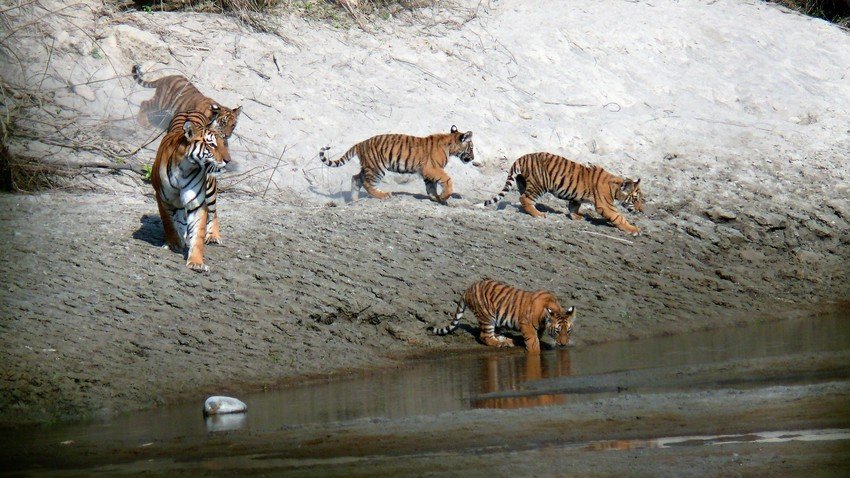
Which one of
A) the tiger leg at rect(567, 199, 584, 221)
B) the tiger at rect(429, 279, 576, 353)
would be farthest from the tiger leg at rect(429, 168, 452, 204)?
the tiger at rect(429, 279, 576, 353)

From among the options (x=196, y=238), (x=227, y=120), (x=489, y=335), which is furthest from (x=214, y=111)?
(x=489, y=335)

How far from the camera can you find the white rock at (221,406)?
838 cm

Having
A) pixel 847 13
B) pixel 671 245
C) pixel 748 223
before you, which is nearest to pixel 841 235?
pixel 748 223

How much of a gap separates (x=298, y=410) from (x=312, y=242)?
3.90m

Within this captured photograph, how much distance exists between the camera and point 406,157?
14.5 meters

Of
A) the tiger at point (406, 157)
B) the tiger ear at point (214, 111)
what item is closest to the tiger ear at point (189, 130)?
the tiger ear at point (214, 111)

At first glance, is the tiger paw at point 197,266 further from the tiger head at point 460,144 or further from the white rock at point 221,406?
the tiger head at point 460,144

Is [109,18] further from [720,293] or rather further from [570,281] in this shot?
[720,293]

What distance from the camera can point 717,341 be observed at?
36.4 ft

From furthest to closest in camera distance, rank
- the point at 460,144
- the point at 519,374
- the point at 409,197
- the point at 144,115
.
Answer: the point at 144,115
the point at 460,144
the point at 409,197
the point at 519,374

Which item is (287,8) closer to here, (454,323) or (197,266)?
(197,266)

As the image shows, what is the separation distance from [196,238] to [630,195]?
5437mm

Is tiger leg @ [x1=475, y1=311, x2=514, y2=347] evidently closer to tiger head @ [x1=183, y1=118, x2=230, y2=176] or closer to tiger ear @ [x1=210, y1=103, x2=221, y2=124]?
tiger head @ [x1=183, y1=118, x2=230, y2=176]

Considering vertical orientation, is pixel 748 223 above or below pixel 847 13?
below
